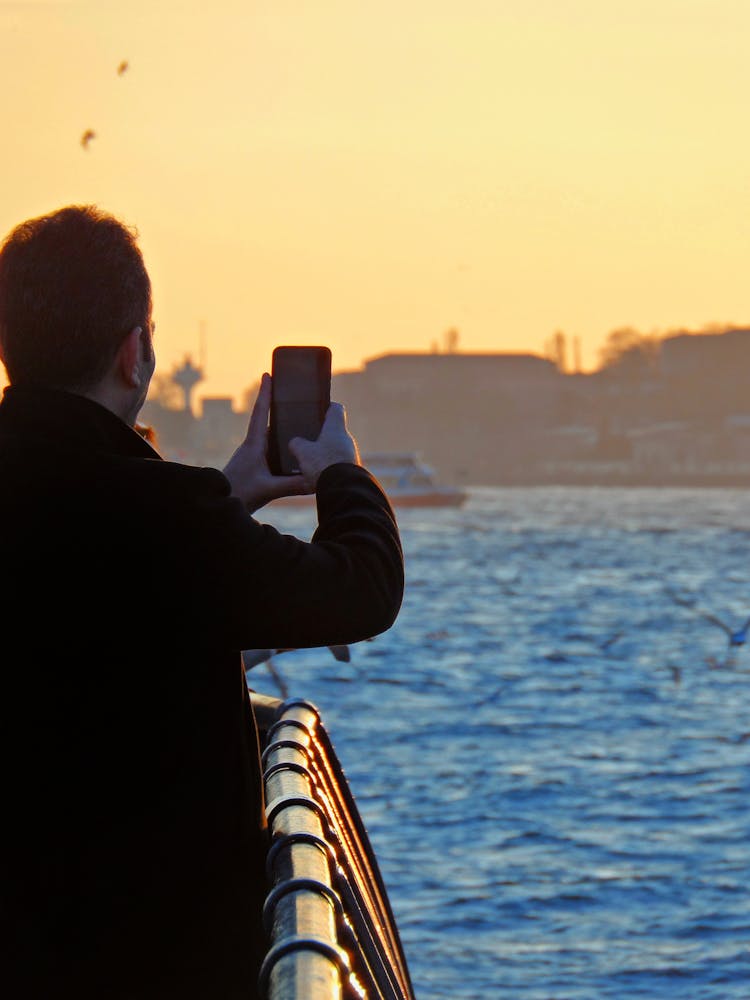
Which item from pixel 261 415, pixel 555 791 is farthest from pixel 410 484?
pixel 261 415

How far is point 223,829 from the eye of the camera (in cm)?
186

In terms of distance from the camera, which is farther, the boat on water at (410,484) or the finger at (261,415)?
the boat on water at (410,484)

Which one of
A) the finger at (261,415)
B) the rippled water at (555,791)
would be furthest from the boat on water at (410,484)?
the finger at (261,415)

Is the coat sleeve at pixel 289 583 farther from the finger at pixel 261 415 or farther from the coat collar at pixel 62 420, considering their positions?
the finger at pixel 261 415

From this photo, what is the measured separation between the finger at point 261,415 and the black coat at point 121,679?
37cm

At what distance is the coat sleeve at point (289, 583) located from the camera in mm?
1790

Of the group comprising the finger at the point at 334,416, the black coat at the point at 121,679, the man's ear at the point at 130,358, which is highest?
→ the man's ear at the point at 130,358

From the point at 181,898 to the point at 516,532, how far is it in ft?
204

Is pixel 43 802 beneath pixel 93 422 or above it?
beneath

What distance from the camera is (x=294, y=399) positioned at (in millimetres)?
2178

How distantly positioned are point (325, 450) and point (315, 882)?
488mm

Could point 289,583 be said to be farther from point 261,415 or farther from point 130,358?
point 261,415

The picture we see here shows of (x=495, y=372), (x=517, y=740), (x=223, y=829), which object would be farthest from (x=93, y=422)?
(x=495, y=372)

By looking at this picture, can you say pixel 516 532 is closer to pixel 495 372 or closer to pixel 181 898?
pixel 181 898
